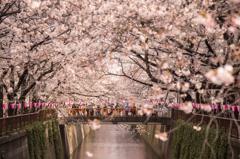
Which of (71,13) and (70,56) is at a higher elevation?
(71,13)

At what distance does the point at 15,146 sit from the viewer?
1475 centimetres

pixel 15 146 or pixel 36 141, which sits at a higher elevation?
pixel 15 146

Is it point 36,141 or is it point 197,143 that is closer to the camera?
point 197,143

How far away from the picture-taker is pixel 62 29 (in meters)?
14.0

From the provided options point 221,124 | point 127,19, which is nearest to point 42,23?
point 127,19

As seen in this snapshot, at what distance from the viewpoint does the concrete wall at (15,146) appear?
12.9 meters

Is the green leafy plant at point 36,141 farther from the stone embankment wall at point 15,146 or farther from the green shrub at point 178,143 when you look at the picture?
the green shrub at point 178,143

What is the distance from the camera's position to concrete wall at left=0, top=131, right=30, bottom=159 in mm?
12914

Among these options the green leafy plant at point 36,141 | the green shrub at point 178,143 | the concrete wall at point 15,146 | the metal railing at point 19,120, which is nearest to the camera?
the concrete wall at point 15,146

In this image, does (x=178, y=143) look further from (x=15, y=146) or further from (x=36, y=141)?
(x=15, y=146)

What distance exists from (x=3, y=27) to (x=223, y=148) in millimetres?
10838

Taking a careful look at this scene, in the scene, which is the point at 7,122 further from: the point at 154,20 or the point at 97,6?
the point at 154,20

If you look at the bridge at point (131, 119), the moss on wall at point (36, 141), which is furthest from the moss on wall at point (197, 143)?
the moss on wall at point (36, 141)

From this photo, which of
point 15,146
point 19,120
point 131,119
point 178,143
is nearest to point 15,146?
point 15,146
